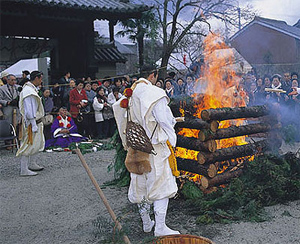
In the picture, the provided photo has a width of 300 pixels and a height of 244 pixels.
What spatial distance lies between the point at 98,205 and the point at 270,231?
8.40 feet

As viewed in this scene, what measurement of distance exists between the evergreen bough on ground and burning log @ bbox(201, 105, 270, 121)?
749 mm

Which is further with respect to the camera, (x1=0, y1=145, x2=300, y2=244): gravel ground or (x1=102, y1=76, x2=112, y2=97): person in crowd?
(x1=102, y1=76, x2=112, y2=97): person in crowd

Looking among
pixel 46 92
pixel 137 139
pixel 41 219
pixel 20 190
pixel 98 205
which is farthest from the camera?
pixel 46 92

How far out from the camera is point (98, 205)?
19.0 ft

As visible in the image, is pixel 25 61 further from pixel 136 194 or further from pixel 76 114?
pixel 136 194

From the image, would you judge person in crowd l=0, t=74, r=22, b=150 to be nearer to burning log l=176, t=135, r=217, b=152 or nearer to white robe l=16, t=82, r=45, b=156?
white robe l=16, t=82, r=45, b=156

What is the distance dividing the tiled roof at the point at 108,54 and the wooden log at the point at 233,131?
33.5ft

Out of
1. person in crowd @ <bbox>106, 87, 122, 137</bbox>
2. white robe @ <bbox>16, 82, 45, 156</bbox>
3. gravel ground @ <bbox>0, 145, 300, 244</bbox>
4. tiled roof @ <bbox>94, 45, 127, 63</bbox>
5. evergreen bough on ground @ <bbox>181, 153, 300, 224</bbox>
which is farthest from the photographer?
tiled roof @ <bbox>94, 45, 127, 63</bbox>

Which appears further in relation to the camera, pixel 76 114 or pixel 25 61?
pixel 25 61

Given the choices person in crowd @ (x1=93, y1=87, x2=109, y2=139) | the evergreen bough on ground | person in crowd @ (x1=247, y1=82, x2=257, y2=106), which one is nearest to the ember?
the evergreen bough on ground

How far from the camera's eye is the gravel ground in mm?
4484

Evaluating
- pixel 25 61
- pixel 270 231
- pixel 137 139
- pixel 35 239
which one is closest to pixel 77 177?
pixel 35 239

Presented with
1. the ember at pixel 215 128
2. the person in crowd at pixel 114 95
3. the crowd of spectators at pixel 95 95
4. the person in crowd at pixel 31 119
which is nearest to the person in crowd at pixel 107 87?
→ the crowd of spectators at pixel 95 95

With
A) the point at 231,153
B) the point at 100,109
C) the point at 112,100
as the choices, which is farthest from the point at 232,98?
the point at 112,100
